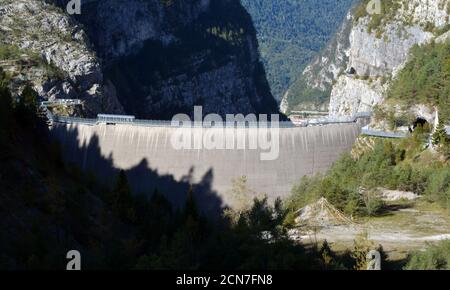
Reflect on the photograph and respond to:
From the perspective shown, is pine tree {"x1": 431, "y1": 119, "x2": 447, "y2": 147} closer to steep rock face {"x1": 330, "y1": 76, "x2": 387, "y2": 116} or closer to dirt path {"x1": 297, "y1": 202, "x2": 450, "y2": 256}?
dirt path {"x1": 297, "y1": 202, "x2": 450, "y2": 256}

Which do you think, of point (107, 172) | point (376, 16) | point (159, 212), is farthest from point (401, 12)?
point (159, 212)

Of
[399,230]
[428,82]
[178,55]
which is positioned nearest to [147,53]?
[178,55]

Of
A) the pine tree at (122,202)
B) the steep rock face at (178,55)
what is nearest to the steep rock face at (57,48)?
the steep rock face at (178,55)

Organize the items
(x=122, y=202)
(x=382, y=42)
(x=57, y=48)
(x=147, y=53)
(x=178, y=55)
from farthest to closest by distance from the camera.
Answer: (x=178, y=55), (x=147, y=53), (x=382, y=42), (x=57, y=48), (x=122, y=202)

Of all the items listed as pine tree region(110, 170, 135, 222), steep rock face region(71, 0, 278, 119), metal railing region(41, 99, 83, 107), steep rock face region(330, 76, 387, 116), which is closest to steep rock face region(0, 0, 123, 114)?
metal railing region(41, 99, 83, 107)

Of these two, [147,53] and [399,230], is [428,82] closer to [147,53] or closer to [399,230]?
[399,230]

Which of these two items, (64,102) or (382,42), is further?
(382,42)

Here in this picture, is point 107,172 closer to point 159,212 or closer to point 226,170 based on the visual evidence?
point 226,170
